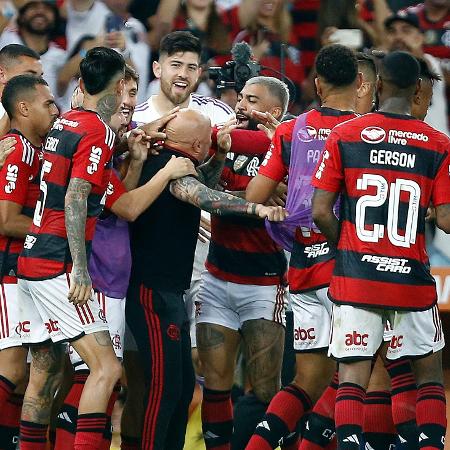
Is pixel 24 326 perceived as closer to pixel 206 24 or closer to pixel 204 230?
pixel 204 230

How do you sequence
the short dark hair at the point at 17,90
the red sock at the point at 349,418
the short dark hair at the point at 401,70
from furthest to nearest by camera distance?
the short dark hair at the point at 17,90 → the short dark hair at the point at 401,70 → the red sock at the point at 349,418

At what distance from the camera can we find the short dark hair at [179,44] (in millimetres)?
8336

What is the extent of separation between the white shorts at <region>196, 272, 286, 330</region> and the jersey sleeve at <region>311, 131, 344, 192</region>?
1341mm

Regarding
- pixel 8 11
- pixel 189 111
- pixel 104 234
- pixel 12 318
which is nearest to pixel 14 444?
pixel 12 318

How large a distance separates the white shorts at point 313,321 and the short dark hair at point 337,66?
1.09 metres

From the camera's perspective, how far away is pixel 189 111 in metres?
6.91

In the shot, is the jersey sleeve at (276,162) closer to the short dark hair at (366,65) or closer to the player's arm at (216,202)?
the player's arm at (216,202)

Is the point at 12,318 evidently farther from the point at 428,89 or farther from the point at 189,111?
the point at 428,89

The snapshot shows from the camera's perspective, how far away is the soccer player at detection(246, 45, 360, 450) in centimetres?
659

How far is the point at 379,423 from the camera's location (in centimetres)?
673

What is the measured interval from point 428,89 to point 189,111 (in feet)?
4.46

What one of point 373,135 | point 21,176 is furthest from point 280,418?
point 21,176

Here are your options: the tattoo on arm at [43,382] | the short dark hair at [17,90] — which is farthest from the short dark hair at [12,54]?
the tattoo on arm at [43,382]

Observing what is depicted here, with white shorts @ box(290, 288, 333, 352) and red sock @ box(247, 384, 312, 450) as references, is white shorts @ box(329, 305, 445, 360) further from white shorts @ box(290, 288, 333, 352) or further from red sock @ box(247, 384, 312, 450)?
red sock @ box(247, 384, 312, 450)
